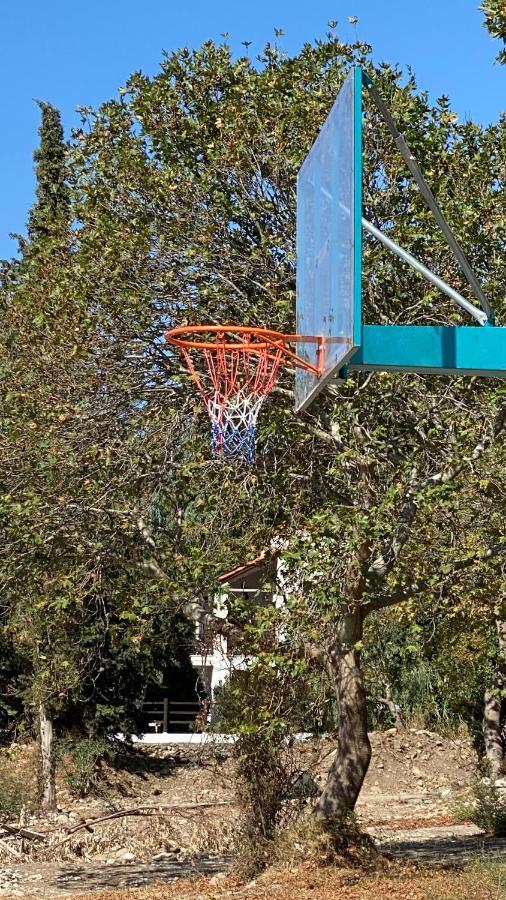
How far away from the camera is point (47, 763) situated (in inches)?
830

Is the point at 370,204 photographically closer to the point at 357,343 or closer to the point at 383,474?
the point at 383,474

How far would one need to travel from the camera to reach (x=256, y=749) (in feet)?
40.8

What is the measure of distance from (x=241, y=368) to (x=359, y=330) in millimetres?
3216

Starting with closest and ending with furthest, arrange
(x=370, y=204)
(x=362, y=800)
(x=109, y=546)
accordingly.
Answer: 1. (x=370, y=204)
2. (x=109, y=546)
3. (x=362, y=800)

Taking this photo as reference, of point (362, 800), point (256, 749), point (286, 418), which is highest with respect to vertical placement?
point (286, 418)

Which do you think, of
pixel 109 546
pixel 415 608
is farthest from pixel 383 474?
pixel 109 546

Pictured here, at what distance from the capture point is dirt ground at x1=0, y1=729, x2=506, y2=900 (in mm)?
11836

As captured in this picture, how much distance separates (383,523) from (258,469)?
2.26 meters

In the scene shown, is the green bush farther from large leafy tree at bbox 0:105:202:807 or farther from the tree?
the tree

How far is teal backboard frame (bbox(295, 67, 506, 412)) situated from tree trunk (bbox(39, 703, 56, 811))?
565 inches

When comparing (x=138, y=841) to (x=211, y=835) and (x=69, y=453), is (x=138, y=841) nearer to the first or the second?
(x=211, y=835)

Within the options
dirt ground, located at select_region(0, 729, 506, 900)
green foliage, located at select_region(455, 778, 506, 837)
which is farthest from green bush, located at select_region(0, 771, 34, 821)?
green foliage, located at select_region(455, 778, 506, 837)

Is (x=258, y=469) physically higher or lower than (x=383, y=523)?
higher

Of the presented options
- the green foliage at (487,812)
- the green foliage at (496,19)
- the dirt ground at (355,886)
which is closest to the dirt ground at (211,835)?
the dirt ground at (355,886)
